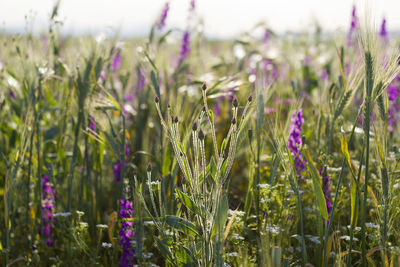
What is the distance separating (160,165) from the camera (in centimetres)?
190

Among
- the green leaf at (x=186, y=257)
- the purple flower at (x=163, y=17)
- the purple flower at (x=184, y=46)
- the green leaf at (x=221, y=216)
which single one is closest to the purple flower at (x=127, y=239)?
the green leaf at (x=186, y=257)

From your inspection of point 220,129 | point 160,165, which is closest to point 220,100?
point 220,129

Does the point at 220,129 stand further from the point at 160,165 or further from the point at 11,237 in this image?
the point at 11,237

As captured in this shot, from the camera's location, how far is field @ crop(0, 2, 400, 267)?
125 centimetres

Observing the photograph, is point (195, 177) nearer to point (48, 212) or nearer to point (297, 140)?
point (297, 140)

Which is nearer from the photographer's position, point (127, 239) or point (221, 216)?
point (221, 216)

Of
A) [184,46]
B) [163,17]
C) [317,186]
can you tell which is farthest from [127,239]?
[184,46]

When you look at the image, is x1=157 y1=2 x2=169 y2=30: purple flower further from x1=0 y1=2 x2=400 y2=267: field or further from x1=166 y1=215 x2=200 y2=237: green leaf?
x1=166 y1=215 x2=200 y2=237: green leaf

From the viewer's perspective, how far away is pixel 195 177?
1.18 m

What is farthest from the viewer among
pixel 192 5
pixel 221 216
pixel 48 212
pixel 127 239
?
pixel 192 5

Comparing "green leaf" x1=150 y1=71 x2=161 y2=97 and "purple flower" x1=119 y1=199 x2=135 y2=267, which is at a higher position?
"green leaf" x1=150 y1=71 x2=161 y2=97

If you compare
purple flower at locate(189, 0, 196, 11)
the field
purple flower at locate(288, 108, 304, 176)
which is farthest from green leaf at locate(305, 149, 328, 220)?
purple flower at locate(189, 0, 196, 11)

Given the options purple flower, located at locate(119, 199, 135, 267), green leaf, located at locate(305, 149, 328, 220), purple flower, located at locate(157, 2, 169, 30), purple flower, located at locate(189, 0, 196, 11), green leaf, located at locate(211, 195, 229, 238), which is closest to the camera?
green leaf, located at locate(211, 195, 229, 238)

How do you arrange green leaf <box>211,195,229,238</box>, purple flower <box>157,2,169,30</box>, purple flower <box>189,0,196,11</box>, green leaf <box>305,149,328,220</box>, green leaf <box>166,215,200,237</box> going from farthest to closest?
purple flower <box>189,0,196,11</box> < purple flower <box>157,2,169,30</box> < green leaf <box>305,149,328,220</box> < green leaf <box>166,215,200,237</box> < green leaf <box>211,195,229,238</box>
